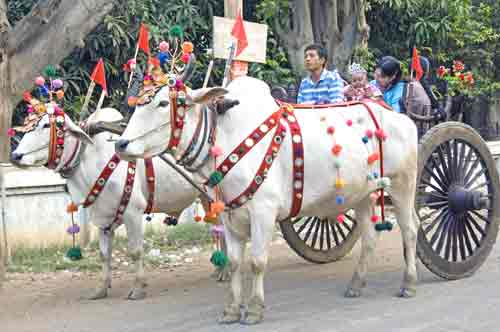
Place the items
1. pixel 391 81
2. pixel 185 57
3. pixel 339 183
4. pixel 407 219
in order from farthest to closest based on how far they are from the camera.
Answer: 1. pixel 391 81
2. pixel 407 219
3. pixel 339 183
4. pixel 185 57

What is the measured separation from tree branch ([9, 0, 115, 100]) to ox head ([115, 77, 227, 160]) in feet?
7.02

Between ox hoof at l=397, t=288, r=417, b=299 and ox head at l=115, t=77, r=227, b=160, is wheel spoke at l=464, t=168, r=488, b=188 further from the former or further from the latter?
ox head at l=115, t=77, r=227, b=160

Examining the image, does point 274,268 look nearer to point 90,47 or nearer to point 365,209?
point 365,209

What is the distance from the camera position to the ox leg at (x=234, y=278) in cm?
588

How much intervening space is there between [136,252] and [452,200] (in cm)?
308

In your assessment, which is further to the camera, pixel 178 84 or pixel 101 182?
pixel 101 182

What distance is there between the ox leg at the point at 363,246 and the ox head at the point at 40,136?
8.68 ft

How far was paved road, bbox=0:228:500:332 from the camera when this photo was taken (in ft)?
19.1

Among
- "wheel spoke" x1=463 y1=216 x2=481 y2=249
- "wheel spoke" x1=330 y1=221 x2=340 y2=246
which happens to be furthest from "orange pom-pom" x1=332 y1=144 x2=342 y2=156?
"wheel spoke" x1=330 y1=221 x2=340 y2=246

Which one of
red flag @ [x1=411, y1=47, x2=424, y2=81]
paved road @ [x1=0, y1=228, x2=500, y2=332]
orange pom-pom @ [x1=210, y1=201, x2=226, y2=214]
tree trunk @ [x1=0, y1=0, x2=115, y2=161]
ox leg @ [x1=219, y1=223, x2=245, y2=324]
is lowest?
paved road @ [x1=0, y1=228, x2=500, y2=332]

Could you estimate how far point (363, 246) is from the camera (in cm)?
679

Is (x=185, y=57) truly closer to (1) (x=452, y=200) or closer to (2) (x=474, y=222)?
(1) (x=452, y=200)

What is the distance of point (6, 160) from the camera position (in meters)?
7.81

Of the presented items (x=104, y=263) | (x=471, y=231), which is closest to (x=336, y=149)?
(x=471, y=231)
